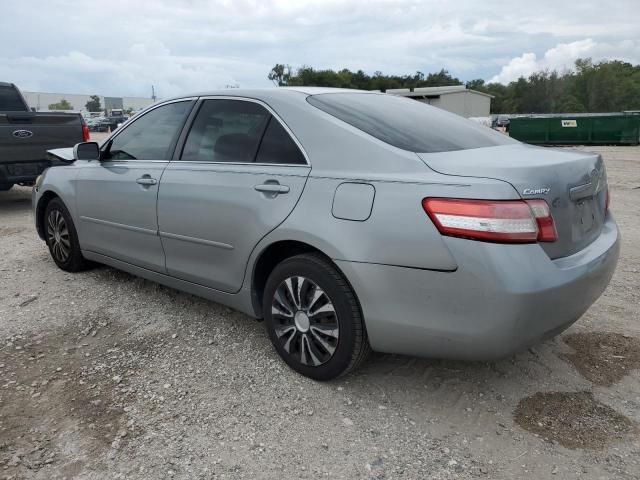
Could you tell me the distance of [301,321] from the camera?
298 centimetres

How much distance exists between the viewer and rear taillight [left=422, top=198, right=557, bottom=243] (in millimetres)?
2318

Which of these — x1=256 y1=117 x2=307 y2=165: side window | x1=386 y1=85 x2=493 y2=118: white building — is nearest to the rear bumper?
x1=256 y1=117 x2=307 y2=165: side window

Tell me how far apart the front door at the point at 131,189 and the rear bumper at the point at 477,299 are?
177cm

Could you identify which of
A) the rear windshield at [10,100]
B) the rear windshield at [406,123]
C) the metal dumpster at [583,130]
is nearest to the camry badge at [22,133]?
the rear windshield at [10,100]

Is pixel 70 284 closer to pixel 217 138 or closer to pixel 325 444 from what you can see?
pixel 217 138

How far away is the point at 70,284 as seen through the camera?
15.5ft

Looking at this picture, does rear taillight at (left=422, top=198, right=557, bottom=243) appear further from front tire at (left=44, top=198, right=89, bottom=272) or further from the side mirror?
front tire at (left=44, top=198, right=89, bottom=272)

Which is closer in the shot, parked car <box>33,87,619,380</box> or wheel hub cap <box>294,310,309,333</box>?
parked car <box>33,87,619,380</box>

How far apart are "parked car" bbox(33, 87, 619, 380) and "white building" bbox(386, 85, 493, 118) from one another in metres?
44.2

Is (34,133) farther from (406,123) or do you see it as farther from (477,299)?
(477,299)

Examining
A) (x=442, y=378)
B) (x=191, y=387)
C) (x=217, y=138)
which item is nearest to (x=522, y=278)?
(x=442, y=378)

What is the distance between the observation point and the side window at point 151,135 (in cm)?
383

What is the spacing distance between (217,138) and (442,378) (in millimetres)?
2022

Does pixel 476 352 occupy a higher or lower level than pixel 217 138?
lower
